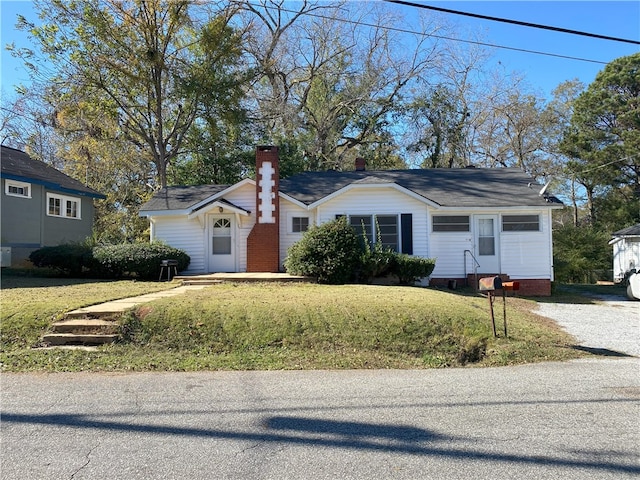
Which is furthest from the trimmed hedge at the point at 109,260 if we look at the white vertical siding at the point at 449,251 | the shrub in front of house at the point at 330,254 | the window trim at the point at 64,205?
the white vertical siding at the point at 449,251

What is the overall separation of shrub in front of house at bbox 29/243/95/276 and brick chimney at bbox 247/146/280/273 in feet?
17.3

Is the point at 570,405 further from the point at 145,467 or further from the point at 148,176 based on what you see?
the point at 148,176

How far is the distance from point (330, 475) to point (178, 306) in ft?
19.3

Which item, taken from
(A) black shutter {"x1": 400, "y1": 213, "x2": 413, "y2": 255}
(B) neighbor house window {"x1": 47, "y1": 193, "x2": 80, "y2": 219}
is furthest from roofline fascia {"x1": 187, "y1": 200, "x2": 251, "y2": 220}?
(B) neighbor house window {"x1": 47, "y1": 193, "x2": 80, "y2": 219}

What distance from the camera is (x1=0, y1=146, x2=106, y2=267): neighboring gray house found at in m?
19.1

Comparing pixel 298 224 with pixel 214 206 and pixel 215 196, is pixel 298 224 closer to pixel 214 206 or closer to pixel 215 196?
pixel 214 206

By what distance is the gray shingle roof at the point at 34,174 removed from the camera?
1945 cm

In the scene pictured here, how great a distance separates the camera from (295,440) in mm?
4074

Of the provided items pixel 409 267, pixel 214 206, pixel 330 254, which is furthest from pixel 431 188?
pixel 214 206

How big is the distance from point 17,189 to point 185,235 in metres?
8.70

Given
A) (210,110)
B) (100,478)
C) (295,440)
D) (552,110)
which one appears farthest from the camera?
(552,110)

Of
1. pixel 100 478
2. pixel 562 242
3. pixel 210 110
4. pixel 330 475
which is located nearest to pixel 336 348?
pixel 330 475

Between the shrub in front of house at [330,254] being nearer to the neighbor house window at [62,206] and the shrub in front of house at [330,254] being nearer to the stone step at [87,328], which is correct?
the stone step at [87,328]

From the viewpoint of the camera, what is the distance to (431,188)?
17.3 meters
